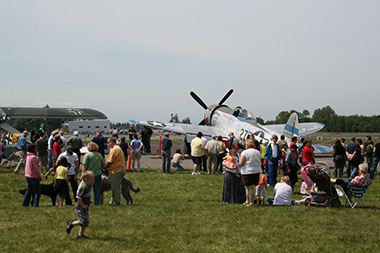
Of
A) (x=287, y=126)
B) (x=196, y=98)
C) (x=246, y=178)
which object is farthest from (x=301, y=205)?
(x=196, y=98)

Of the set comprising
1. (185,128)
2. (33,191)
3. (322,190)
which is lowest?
(33,191)

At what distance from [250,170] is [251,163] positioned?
175 mm

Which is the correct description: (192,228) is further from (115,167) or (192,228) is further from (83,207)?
(115,167)

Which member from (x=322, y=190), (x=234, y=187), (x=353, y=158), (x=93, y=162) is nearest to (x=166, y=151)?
(x=234, y=187)

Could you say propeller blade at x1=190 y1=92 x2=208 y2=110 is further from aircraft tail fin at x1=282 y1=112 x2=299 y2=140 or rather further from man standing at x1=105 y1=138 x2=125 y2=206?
man standing at x1=105 y1=138 x2=125 y2=206

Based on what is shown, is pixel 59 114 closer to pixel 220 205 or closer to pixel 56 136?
pixel 56 136

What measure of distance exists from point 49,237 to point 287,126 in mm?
13033

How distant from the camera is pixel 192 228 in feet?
22.6

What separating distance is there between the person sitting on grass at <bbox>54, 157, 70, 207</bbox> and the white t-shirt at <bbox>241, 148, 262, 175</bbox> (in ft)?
13.7

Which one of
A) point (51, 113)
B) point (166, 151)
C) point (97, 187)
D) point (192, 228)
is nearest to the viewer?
point (192, 228)

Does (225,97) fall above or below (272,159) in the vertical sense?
above

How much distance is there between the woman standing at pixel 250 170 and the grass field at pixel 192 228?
414mm

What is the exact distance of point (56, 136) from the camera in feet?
42.4

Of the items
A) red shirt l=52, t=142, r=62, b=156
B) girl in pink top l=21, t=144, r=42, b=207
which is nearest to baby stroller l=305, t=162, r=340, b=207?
girl in pink top l=21, t=144, r=42, b=207
